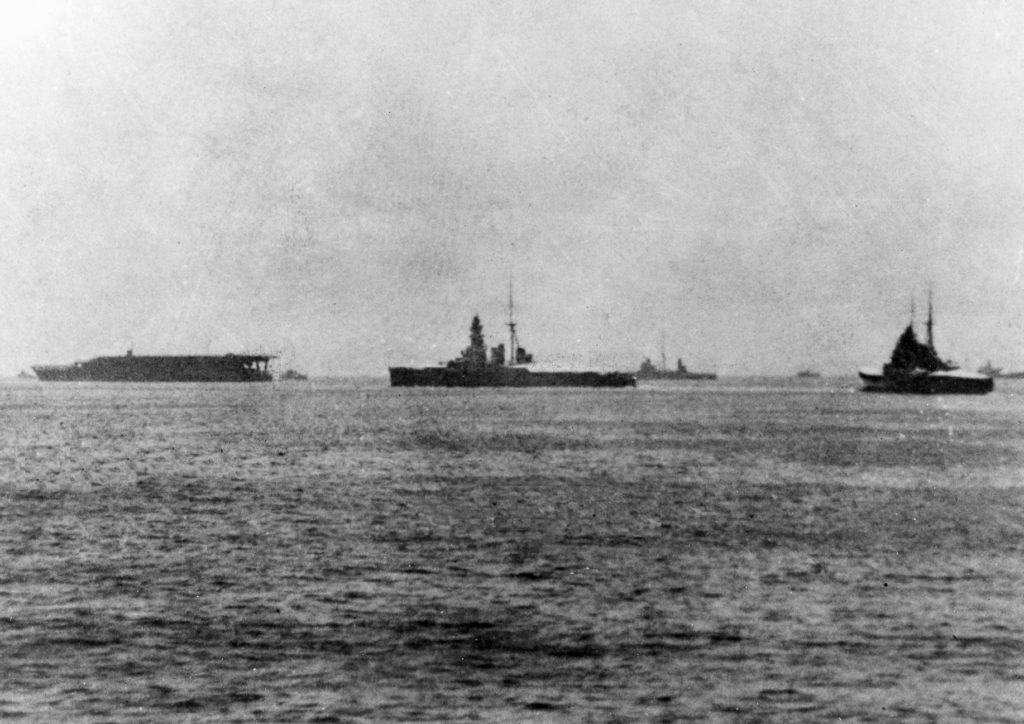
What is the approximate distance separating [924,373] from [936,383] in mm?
3696

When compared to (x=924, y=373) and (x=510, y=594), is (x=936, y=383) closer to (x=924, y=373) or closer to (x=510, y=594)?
(x=924, y=373)

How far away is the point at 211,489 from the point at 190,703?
A: 2778 centimetres

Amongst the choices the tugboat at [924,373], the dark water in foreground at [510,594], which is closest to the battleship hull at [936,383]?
the tugboat at [924,373]

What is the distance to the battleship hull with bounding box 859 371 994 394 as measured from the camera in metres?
174

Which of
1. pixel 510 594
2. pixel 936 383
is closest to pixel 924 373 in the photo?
pixel 936 383

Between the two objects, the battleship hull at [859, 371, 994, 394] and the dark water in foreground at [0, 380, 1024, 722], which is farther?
the battleship hull at [859, 371, 994, 394]

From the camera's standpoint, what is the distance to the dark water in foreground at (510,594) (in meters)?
15.9

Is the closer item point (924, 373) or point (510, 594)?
point (510, 594)

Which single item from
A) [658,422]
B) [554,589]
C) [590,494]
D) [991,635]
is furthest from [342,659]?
[658,422]

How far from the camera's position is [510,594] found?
22328 millimetres

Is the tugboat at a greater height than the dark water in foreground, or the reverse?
the tugboat

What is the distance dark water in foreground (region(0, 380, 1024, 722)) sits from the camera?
52.0ft

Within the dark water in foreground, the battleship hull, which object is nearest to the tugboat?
the battleship hull

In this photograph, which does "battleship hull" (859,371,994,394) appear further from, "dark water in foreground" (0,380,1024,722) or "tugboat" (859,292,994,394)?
"dark water in foreground" (0,380,1024,722)
